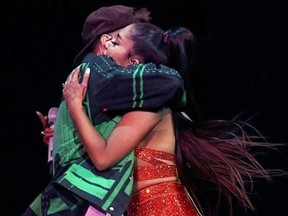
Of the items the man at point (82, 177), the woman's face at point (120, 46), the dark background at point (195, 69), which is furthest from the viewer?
the dark background at point (195, 69)

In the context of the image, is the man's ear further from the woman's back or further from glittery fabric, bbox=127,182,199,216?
glittery fabric, bbox=127,182,199,216

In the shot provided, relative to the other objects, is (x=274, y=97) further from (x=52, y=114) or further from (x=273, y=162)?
(x=52, y=114)

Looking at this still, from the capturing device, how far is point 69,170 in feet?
4.92

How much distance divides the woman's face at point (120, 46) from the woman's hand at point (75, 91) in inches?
5.3

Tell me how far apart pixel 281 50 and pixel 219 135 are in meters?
0.76

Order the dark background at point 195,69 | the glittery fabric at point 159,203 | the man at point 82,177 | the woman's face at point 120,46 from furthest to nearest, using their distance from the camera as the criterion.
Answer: the dark background at point 195,69
the woman's face at point 120,46
the glittery fabric at point 159,203
the man at point 82,177

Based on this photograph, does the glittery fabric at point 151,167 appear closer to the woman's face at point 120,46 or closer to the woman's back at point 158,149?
the woman's back at point 158,149

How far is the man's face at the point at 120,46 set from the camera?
167 cm

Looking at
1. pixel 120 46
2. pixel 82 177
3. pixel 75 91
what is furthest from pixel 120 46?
pixel 82 177

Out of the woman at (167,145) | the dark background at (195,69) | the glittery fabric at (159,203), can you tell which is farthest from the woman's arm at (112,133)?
the dark background at (195,69)

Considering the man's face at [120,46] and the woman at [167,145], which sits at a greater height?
the man's face at [120,46]

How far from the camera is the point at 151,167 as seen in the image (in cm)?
160

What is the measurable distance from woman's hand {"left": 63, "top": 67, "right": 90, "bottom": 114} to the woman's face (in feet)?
0.45

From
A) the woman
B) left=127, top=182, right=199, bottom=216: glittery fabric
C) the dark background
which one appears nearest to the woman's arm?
the woman
